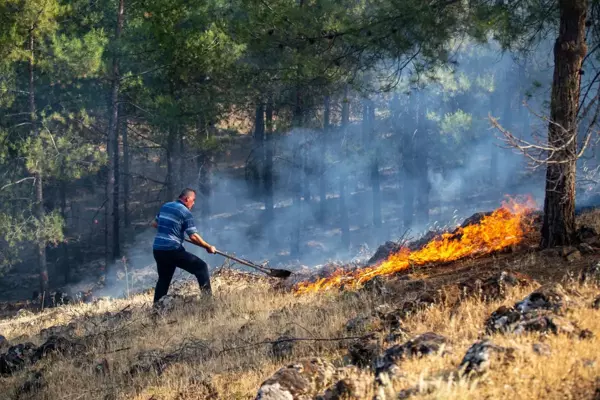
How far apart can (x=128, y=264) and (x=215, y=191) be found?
7913 mm

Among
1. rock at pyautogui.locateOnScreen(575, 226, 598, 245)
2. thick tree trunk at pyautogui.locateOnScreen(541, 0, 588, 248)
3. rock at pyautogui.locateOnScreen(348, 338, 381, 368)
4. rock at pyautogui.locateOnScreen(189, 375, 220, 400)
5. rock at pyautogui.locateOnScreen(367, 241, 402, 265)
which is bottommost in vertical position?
rock at pyautogui.locateOnScreen(367, 241, 402, 265)

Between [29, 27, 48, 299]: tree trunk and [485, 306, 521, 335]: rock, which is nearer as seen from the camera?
[485, 306, 521, 335]: rock

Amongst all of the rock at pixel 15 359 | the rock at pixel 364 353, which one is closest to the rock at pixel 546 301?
the rock at pixel 364 353

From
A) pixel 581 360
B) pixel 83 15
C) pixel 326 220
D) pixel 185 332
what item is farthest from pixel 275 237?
pixel 581 360

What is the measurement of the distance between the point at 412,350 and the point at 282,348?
1886mm

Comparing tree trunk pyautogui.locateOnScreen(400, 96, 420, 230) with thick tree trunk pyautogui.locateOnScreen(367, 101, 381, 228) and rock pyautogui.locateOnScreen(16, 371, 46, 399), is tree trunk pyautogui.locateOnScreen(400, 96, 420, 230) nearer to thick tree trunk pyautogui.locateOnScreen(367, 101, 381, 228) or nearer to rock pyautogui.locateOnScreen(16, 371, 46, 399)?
thick tree trunk pyautogui.locateOnScreen(367, 101, 381, 228)

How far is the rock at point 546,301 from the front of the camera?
5.68 metres

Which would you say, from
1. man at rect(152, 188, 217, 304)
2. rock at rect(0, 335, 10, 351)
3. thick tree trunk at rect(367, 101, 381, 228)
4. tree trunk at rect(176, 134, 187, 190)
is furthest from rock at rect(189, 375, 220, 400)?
thick tree trunk at rect(367, 101, 381, 228)

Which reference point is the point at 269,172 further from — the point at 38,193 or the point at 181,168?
the point at 38,193

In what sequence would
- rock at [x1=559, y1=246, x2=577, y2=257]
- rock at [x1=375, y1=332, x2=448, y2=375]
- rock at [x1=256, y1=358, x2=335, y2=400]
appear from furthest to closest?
1. rock at [x1=559, y1=246, x2=577, y2=257]
2. rock at [x1=375, y1=332, x2=448, y2=375]
3. rock at [x1=256, y1=358, x2=335, y2=400]

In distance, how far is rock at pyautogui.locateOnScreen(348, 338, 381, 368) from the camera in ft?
18.8

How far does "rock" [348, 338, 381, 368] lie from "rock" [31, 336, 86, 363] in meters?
4.20

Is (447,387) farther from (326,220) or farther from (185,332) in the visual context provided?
(326,220)

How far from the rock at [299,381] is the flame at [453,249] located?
427 centimetres
